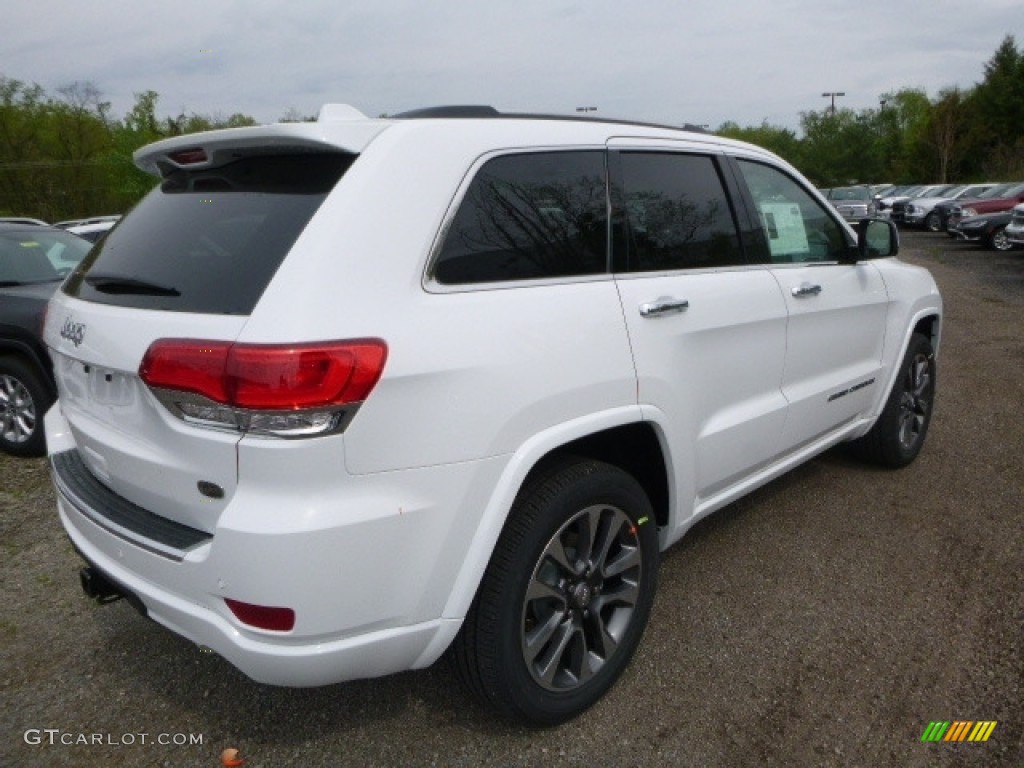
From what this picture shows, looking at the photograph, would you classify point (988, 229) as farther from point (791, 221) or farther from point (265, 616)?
point (265, 616)

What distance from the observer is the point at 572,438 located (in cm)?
226

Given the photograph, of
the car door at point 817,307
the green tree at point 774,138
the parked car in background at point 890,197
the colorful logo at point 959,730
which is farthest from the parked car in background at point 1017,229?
the green tree at point 774,138

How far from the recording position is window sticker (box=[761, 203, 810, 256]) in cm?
338

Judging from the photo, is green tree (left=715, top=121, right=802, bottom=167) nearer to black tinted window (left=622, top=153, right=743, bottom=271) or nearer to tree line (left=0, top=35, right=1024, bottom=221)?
tree line (left=0, top=35, right=1024, bottom=221)

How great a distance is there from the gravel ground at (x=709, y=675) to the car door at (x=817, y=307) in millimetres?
609

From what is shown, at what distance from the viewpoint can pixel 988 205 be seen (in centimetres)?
1953

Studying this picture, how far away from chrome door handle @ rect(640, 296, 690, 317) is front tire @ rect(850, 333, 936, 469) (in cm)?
221

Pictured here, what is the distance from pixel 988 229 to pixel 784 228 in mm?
18294

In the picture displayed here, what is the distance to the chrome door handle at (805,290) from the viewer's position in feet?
10.9

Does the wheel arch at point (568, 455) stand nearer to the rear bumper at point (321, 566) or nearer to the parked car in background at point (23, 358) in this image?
the rear bumper at point (321, 566)

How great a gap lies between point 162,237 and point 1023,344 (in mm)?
8472

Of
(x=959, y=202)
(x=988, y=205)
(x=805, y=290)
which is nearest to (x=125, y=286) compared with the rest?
(x=805, y=290)

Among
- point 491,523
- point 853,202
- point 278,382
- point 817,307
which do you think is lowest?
point 491,523

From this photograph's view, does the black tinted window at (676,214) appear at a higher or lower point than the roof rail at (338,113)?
lower
